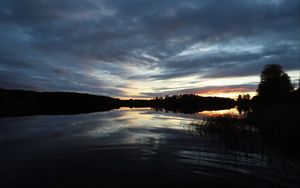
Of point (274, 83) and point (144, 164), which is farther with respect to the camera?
point (274, 83)

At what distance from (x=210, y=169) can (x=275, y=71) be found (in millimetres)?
71751

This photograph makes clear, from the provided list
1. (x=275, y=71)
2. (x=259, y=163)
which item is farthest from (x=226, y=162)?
(x=275, y=71)

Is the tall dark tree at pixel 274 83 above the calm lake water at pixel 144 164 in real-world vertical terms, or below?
above

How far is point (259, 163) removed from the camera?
1391 cm

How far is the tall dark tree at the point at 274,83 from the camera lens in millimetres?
68250

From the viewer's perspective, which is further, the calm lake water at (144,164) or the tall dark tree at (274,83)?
the tall dark tree at (274,83)

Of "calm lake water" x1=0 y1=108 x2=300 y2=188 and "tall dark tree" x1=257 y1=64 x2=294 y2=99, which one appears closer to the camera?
"calm lake water" x1=0 y1=108 x2=300 y2=188

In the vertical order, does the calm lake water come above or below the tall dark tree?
below

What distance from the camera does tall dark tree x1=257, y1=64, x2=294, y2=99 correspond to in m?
68.2

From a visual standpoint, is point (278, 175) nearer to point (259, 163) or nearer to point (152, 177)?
point (259, 163)

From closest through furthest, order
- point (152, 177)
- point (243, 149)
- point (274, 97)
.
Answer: point (152, 177), point (243, 149), point (274, 97)

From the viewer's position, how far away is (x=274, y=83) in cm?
7106

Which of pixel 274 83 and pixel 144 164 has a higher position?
pixel 274 83

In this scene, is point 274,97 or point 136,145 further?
point 274,97
